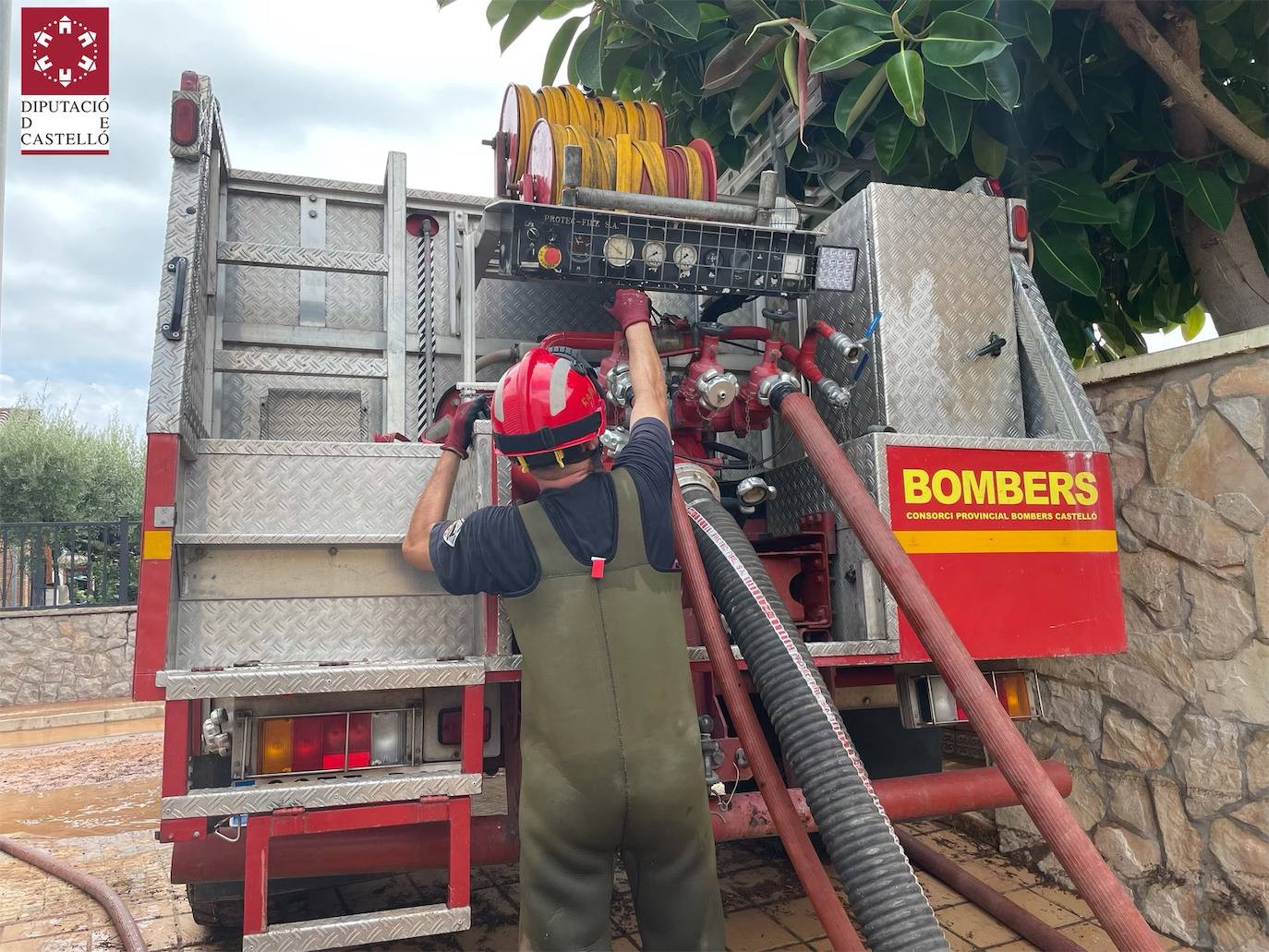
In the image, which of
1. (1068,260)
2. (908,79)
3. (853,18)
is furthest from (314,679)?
(1068,260)

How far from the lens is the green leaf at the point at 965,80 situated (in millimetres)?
3584

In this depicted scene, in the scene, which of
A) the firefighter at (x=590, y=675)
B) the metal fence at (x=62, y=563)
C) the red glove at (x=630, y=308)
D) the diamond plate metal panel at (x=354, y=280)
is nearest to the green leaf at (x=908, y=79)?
the red glove at (x=630, y=308)

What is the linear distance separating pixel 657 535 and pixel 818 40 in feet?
8.00

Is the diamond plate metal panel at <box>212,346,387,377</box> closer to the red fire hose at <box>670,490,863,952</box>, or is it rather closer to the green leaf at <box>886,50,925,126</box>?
the red fire hose at <box>670,490,863,952</box>

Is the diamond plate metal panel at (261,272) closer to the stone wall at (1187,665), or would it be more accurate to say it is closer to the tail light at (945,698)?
the tail light at (945,698)

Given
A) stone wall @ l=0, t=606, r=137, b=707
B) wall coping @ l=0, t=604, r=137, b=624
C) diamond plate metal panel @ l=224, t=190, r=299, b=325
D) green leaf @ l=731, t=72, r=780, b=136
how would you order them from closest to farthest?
diamond plate metal panel @ l=224, t=190, r=299, b=325 < green leaf @ l=731, t=72, r=780, b=136 < stone wall @ l=0, t=606, r=137, b=707 < wall coping @ l=0, t=604, r=137, b=624

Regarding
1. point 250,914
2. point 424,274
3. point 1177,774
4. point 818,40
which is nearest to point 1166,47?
point 818,40

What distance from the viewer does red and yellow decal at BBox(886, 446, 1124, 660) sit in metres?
2.96

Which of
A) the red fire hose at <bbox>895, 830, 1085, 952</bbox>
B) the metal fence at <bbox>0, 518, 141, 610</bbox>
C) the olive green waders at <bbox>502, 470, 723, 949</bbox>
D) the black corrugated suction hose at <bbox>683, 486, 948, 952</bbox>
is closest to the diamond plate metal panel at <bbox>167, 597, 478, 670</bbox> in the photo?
the olive green waders at <bbox>502, 470, 723, 949</bbox>

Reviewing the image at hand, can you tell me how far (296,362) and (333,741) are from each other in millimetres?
1570

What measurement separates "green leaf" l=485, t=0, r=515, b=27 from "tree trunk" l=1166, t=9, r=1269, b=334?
3565 mm

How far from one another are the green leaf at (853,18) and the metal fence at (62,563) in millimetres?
10286

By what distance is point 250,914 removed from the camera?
87.9 inches

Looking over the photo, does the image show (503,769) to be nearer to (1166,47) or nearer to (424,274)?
(424,274)
